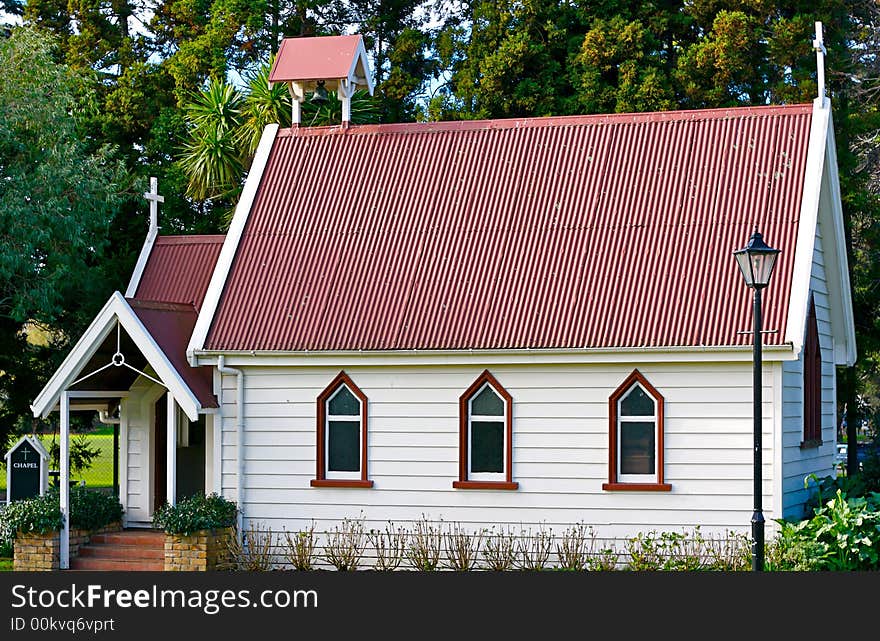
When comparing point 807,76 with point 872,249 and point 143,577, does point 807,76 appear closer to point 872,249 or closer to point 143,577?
point 872,249

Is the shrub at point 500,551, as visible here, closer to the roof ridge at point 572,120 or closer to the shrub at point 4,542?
the roof ridge at point 572,120

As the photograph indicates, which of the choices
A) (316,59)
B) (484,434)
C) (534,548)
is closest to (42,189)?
(316,59)

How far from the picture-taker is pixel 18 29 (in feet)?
95.0

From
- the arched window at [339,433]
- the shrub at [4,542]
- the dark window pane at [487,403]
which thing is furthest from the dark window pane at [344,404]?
the shrub at [4,542]

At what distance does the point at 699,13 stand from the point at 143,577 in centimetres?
2389

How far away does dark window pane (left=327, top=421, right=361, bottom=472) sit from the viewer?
71.3ft

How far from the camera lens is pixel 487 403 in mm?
21172

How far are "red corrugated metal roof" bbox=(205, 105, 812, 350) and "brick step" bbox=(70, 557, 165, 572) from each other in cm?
352

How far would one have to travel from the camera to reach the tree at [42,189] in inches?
1041

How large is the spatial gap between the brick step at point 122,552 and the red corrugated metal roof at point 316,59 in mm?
9122

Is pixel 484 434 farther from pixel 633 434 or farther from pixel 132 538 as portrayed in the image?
pixel 132 538

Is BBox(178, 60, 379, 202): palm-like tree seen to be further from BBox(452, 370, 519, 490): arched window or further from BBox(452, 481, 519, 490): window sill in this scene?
BBox(452, 481, 519, 490): window sill

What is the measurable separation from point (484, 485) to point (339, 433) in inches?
99.7

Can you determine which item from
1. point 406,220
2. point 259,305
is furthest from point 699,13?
point 259,305
